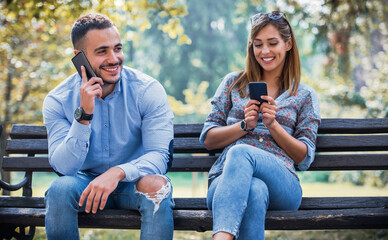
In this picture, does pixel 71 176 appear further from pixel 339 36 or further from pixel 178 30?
pixel 339 36

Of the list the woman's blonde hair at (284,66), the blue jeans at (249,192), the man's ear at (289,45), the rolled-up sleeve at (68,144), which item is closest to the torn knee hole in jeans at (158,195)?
the blue jeans at (249,192)

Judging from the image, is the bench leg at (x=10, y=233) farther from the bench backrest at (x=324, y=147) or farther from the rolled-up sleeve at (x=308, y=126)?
the rolled-up sleeve at (x=308, y=126)

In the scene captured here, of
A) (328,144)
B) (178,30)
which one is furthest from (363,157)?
(178,30)

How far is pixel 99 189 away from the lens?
8.71 ft

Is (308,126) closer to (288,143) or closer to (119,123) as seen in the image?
(288,143)

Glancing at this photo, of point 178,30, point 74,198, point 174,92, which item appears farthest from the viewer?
point 174,92

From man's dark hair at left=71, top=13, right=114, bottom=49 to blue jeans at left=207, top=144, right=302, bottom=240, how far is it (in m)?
1.27

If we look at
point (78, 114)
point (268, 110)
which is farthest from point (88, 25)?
point (268, 110)

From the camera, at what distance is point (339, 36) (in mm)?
9031

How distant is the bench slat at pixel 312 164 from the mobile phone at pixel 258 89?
0.87 metres

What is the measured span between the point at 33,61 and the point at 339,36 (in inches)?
243

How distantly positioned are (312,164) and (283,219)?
0.95 metres

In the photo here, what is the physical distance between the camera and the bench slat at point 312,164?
3.59 meters

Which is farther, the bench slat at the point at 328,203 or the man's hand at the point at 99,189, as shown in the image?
the bench slat at the point at 328,203
